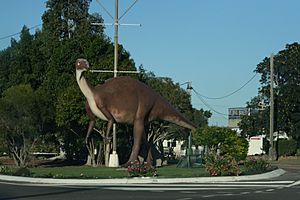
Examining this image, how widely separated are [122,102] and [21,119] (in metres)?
11.8

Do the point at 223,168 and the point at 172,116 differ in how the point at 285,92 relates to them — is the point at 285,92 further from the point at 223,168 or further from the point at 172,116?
the point at 223,168

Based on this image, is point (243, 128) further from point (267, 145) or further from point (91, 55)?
point (91, 55)

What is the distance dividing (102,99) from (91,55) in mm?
15736

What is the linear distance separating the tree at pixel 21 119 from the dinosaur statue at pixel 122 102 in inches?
400

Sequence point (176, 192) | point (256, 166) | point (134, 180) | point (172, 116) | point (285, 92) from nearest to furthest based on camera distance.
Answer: point (176, 192)
point (134, 180)
point (256, 166)
point (172, 116)
point (285, 92)

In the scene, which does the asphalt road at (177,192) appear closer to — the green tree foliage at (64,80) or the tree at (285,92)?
the green tree foliage at (64,80)

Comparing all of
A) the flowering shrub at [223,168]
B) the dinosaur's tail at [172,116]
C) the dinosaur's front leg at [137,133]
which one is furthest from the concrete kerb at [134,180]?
the dinosaur's tail at [172,116]

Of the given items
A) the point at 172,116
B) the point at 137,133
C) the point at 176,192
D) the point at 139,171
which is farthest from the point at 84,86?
the point at 176,192

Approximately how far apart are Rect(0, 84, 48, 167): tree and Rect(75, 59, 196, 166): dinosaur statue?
10.2m

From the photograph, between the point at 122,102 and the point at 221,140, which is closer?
the point at 122,102

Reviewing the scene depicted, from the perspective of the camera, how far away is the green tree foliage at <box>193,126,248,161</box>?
38.1 meters

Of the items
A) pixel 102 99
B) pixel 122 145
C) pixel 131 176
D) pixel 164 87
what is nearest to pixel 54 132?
pixel 122 145

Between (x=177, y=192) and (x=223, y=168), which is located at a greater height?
(x=223, y=168)

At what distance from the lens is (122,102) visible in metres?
33.8
